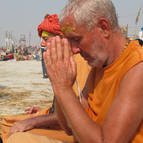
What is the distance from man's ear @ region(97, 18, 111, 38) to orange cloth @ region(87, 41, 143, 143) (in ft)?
0.50

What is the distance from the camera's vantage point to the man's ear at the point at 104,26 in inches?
62.2

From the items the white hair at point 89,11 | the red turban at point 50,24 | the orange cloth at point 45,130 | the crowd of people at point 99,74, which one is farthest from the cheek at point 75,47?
the red turban at point 50,24

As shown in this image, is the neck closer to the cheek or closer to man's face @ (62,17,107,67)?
man's face @ (62,17,107,67)

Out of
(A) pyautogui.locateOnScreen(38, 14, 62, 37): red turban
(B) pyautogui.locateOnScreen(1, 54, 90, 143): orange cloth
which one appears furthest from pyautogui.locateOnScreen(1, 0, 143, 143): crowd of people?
(A) pyautogui.locateOnScreen(38, 14, 62, 37): red turban

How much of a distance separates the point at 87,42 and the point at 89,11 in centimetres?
19

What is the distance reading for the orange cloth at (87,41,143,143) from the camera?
4.75 feet

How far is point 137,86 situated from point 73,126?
0.40 meters

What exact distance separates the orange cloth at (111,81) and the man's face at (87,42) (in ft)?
0.31

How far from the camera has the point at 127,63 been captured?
1.45 m

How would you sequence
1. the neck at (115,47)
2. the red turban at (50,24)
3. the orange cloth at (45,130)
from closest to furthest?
the neck at (115,47) < the orange cloth at (45,130) < the red turban at (50,24)

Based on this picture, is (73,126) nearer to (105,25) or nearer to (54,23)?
(105,25)

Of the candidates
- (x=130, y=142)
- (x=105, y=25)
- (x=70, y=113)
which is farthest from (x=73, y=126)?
(x=105, y=25)

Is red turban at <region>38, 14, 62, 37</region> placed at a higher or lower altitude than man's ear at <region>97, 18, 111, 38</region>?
lower

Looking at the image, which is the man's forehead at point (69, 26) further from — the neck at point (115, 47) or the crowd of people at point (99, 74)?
the neck at point (115, 47)
